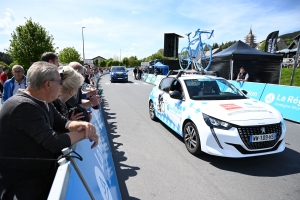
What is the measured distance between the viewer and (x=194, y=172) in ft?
11.7

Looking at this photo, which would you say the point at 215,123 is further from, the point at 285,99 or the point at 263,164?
the point at 285,99

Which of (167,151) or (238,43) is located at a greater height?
(238,43)

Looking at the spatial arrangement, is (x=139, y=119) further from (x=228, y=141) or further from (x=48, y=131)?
(x=48, y=131)

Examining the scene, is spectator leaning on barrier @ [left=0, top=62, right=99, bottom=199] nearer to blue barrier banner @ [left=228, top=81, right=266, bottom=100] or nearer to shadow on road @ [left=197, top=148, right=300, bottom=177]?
shadow on road @ [left=197, top=148, right=300, bottom=177]

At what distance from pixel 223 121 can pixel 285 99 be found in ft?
17.8

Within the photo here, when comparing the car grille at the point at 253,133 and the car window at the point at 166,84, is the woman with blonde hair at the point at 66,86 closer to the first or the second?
the car grille at the point at 253,133

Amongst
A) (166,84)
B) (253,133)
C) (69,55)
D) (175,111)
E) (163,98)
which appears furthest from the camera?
(69,55)

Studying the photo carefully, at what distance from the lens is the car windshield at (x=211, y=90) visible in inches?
183

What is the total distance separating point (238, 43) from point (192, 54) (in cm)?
450

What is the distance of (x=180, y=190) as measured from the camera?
10.1 feet

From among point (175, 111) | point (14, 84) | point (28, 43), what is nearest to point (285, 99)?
point (175, 111)

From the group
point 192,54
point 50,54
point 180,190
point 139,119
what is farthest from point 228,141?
point 192,54

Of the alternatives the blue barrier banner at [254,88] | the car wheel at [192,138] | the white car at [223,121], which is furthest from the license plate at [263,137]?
the blue barrier banner at [254,88]

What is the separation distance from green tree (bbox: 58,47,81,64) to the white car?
52.5 metres
